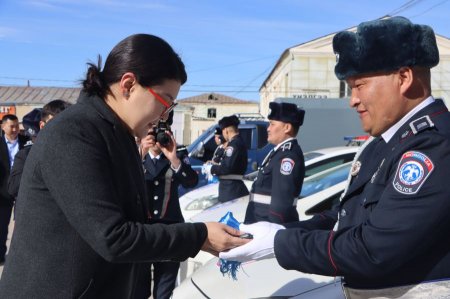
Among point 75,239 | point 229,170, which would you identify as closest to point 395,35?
point 75,239

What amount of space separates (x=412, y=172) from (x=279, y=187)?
9.19 feet

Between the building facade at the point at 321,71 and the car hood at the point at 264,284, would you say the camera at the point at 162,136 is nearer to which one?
the car hood at the point at 264,284

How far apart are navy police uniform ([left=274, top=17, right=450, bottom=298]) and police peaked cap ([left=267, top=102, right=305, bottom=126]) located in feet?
9.57

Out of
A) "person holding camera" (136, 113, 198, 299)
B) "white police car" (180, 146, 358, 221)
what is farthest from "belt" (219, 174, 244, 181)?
"person holding camera" (136, 113, 198, 299)

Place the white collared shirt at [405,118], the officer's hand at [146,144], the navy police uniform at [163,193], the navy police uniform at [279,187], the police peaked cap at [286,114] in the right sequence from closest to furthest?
the white collared shirt at [405,118], the navy police uniform at [279,187], the navy police uniform at [163,193], the officer's hand at [146,144], the police peaked cap at [286,114]

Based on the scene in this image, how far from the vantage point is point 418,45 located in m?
1.78

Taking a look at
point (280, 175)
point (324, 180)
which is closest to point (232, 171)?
point (324, 180)

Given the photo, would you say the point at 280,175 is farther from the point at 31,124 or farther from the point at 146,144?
the point at 31,124

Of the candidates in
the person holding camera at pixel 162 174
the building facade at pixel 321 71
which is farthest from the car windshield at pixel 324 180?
the building facade at pixel 321 71

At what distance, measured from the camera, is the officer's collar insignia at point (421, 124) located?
1.72 m

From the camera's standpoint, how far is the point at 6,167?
6.18m

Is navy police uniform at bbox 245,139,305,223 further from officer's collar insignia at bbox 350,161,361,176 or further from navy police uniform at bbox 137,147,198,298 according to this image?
officer's collar insignia at bbox 350,161,361,176

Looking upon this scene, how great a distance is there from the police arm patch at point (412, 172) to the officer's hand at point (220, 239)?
68cm

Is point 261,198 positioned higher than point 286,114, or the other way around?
point 286,114
